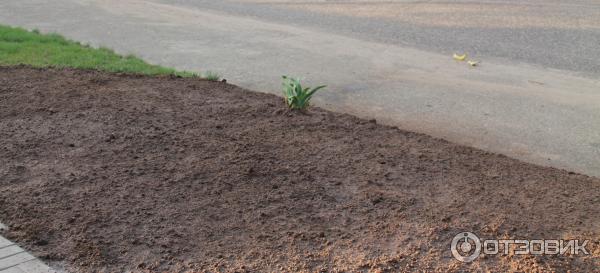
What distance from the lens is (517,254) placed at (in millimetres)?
3844

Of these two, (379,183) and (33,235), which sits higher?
(379,183)

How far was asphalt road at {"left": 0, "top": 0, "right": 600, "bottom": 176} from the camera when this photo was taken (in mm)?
6672

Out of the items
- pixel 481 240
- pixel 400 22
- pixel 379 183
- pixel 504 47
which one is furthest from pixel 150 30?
pixel 481 240

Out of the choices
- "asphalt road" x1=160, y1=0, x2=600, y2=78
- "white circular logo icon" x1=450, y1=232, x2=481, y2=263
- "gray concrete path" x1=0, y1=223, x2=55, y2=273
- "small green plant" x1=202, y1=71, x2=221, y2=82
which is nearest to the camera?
"gray concrete path" x1=0, y1=223, x2=55, y2=273

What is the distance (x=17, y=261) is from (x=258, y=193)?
1486mm

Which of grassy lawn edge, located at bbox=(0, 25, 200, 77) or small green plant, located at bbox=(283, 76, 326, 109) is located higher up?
small green plant, located at bbox=(283, 76, 326, 109)

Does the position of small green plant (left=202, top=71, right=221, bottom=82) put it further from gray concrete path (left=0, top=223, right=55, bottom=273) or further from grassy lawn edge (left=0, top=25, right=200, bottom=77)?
gray concrete path (left=0, top=223, right=55, bottom=273)

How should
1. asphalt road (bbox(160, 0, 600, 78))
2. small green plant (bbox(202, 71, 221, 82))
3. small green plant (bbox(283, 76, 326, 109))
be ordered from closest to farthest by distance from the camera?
small green plant (bbox(283, 76, 326, 109)), small green plant (bbox(202, 71, 221, 82)), asphalt road (bbox(160, 0, 600, 78))

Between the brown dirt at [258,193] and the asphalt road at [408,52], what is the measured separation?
2.99ft

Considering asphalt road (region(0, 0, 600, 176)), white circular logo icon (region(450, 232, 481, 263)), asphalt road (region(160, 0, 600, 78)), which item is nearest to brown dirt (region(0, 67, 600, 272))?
white circular logo icon (region(450, 232, 481, 263))

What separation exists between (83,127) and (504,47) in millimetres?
6401

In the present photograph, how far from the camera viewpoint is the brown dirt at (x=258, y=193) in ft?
12.7

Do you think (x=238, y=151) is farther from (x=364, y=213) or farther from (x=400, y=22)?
(x=400, y=22)

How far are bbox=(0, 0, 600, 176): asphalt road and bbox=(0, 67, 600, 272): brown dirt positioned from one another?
91cm
